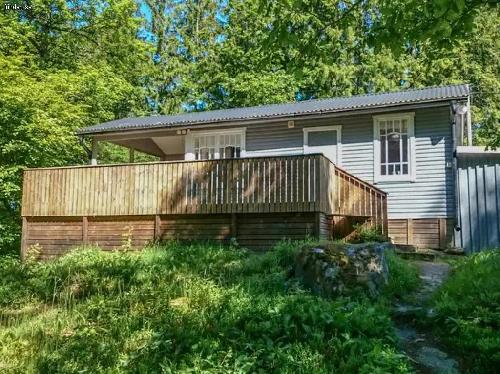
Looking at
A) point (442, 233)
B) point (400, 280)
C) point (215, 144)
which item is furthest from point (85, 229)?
point (442, 233)

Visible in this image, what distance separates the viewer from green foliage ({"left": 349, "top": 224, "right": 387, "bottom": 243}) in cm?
1127

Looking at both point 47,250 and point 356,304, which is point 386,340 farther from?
point 47,250

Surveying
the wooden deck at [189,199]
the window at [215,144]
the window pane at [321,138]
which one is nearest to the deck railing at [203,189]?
the wooden deck at [189,199]

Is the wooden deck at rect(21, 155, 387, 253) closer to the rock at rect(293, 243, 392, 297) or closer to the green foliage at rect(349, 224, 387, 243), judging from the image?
the green foliage at rect(349, 224, 387, 243)

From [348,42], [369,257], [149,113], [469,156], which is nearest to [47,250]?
[369,257]

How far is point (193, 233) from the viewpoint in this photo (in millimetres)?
10844

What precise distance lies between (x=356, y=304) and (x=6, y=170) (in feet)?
40.9

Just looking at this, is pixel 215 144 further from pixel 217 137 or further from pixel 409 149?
pixel 409 149

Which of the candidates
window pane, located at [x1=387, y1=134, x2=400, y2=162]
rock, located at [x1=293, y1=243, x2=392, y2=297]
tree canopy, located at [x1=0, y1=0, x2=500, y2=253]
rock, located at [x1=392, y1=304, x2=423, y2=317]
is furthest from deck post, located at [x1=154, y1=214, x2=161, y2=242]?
window pane, located at [x1=387, y1=134, x2=400, y2=162]

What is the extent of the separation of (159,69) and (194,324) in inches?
972

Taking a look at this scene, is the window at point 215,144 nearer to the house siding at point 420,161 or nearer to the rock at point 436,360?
the house siding at point 420,161

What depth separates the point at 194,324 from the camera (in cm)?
546

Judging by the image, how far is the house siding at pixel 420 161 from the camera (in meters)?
12.8

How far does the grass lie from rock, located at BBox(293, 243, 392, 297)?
22 centimetres
